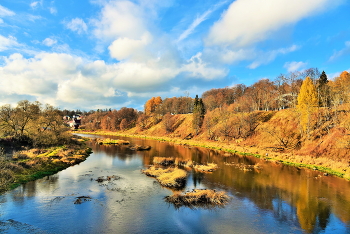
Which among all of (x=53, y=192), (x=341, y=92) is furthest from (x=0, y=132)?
(x=341, y=92)

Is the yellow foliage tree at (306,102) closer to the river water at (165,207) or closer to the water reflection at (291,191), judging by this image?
the water reflection at (291,191)

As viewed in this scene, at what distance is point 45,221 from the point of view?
1304 cm

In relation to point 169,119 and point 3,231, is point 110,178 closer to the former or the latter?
point 3,231

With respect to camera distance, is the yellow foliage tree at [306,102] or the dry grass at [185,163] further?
the yellow foliage tree at [306,102]

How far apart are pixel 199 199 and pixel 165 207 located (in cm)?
361

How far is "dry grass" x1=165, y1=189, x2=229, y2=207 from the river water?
2.56 ft

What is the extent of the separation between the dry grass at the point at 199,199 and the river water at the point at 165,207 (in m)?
0.78

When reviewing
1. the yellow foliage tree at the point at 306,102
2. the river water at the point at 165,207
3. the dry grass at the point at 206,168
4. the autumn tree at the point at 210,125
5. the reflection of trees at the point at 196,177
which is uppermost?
the yellow foliage tree at the point at 306,102

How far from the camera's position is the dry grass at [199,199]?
55.8 feet

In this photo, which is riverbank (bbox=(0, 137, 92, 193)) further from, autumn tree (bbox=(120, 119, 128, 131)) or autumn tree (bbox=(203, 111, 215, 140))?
autumn tree (bbox=(120, 119, 128, 131))

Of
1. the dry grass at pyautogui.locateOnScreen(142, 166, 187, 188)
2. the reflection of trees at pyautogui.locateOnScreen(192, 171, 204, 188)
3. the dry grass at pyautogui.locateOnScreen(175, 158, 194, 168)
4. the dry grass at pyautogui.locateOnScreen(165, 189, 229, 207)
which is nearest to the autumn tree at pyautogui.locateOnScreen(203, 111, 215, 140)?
the dry grass at pyautogui.locateOnScreen(175, 158, 194, 168)

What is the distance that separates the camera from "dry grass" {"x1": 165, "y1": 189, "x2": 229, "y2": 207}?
1700cm

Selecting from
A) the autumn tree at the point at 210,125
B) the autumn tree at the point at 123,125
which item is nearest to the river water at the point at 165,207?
the autumn tree at the point at 210,125

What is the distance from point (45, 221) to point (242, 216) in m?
15.1
